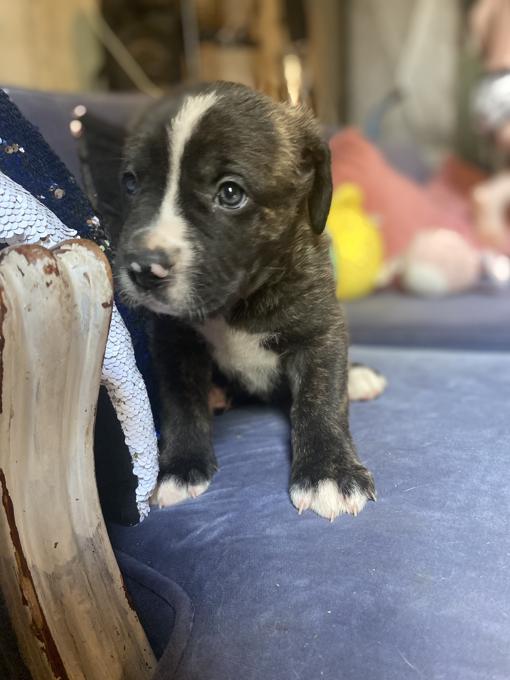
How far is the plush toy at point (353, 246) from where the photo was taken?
2.58 metres

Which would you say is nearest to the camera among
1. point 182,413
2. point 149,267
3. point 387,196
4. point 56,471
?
point 56,471

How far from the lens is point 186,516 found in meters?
1.07

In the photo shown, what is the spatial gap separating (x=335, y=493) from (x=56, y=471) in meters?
0.44

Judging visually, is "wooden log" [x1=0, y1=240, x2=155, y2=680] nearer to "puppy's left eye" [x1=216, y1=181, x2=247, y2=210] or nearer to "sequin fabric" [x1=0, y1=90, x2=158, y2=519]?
"sequin fabric" [x1=0, y1=90, x2=158, y2=519]

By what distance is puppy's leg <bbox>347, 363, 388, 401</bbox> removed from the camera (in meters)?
1.55

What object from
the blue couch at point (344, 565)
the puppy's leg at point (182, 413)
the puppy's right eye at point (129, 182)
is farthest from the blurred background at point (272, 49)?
the blue couch at point (344, 565)

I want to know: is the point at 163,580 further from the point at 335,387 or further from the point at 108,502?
the point at 335,387

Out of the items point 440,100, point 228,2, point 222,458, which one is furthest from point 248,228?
point 440,100

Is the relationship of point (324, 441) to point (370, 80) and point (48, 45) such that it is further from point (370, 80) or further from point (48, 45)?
point (370, 80)

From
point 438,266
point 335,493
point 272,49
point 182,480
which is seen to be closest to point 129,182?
point 182,480

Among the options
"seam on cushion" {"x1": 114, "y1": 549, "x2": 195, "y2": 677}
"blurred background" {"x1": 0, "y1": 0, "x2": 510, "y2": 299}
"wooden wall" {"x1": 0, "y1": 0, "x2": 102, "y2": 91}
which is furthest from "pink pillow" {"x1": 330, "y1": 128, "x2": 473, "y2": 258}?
"seam on cushion" {"x1": 114, "y1": 549, "x2": 195, "y2": 677}

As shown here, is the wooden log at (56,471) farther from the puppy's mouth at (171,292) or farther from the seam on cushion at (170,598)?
the puppy's mouth at (171,292)

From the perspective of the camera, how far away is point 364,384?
1577 millimetres

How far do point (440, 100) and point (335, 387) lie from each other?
3.86 meters
